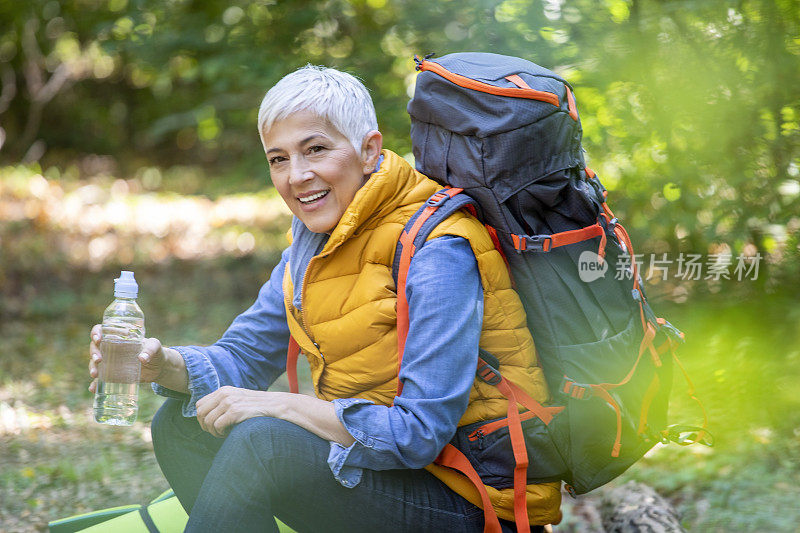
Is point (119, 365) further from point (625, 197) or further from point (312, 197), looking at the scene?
point (625, 197)

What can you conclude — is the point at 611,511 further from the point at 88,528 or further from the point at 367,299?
the point at 88,528

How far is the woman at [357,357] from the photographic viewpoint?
1709 mm

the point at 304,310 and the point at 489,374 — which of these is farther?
the point at 304,310

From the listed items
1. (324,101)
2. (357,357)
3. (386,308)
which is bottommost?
(357,357)

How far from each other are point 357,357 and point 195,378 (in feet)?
1.72

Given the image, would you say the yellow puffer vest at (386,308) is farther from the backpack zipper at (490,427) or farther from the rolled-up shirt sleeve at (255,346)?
the rolled-up shirt sleeve at (255,346)

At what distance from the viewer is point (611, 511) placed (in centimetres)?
284

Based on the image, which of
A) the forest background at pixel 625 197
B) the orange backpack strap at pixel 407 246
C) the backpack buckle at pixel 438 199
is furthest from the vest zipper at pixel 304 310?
the forest background at pixel 625 197

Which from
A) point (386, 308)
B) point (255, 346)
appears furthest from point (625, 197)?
point (386, 308)

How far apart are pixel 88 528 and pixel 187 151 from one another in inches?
479

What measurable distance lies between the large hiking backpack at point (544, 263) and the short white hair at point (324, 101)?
176mm

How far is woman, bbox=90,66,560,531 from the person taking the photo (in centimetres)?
171

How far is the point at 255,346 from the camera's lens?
2.29 m

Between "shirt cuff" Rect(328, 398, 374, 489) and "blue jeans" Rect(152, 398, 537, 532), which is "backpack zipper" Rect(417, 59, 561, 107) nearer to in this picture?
"shirt cuff" Rect(328, 398, 374, 489)
